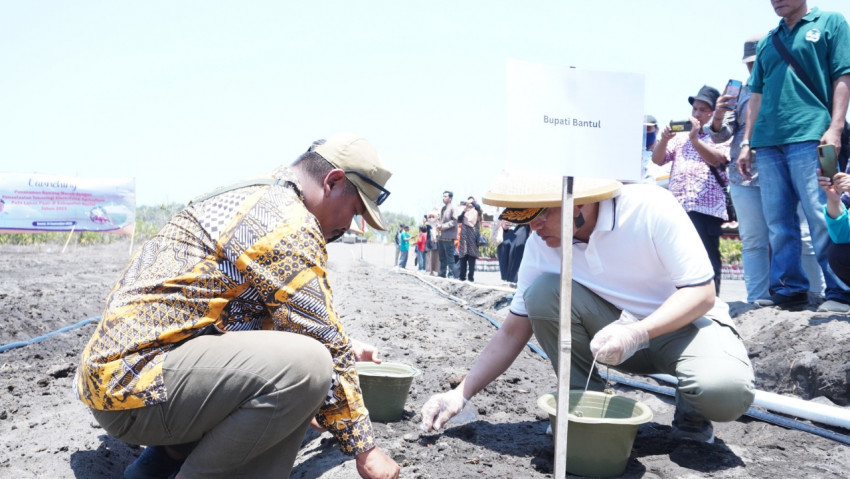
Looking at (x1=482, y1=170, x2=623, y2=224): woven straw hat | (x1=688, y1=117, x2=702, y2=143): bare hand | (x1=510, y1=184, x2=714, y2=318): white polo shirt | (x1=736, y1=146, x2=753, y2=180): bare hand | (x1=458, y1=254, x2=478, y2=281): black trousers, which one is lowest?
(x1=458, y1=254, x2=478, y2=281): black trousers

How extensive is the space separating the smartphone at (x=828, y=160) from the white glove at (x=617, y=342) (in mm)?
2197

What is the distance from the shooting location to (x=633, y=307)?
8.98ft

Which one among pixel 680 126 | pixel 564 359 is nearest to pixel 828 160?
pixel 680 126

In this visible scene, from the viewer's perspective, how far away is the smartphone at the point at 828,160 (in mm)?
3686

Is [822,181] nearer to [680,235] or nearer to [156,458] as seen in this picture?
[680,235]

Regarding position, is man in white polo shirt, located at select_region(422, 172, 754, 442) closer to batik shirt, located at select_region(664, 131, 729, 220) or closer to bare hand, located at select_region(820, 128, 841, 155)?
bare hand, located at select_region(820, 128, 841, 155)

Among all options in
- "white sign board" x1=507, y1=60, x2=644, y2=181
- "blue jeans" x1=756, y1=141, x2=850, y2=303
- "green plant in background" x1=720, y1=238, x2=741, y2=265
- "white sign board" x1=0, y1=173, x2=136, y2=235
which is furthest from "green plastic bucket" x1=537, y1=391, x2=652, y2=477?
"green plant in background" x1=720, y1=238, x2=741, y2=265

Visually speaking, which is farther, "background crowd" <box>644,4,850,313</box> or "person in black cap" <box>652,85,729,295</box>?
"person in black cap" <box>652,85,729,295</box>

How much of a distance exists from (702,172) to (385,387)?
3.45m

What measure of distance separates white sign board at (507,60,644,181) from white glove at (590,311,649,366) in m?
0.54

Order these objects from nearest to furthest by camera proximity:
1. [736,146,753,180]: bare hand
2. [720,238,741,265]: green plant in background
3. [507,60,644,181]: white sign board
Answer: [507,60,644,181]: white sign board → [736,146,753,180]: bare hand → [720,238,741,265]: green plant in background

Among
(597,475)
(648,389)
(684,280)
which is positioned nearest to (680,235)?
(684,280)

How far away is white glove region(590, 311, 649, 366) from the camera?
2193 mm

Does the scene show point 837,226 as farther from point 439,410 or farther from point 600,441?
point 439,410
